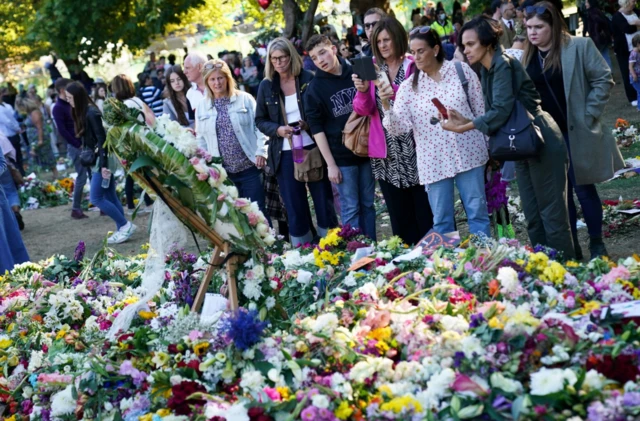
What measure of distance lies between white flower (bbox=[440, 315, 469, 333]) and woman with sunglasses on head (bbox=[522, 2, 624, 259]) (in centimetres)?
237

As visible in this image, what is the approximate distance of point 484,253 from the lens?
4484mm

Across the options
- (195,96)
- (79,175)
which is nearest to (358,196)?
(195,96)

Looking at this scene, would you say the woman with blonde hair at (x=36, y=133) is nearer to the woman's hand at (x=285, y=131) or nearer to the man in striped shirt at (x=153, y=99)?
the man in striped shirt at (x=153, y=99)

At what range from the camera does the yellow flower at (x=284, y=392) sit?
11.2 ft

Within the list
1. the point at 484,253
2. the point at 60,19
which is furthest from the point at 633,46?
the point at 60,19

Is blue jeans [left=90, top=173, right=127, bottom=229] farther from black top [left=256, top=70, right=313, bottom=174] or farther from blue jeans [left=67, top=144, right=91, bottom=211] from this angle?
black top [left=256, top=70, right=313, bottom=174]

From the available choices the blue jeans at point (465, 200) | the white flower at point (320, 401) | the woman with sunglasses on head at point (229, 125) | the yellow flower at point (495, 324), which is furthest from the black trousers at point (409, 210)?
the white flower at point (320, 401)

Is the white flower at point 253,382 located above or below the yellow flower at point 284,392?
above

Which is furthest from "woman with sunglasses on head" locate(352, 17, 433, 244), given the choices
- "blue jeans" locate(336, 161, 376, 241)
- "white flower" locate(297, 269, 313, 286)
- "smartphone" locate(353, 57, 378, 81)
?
"white flower" locate(297, 269, 313, 286)

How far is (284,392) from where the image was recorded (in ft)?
11.2

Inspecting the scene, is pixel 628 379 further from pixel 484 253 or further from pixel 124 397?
pixel 124 397

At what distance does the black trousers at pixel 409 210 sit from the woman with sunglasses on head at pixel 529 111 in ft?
2.92

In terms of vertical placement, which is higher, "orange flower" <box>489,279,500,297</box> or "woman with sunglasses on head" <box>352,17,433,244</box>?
"woman with sunglasses on head" <box>352,17,433,244</box>

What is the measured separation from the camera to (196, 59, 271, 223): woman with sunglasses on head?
7.01 metres
